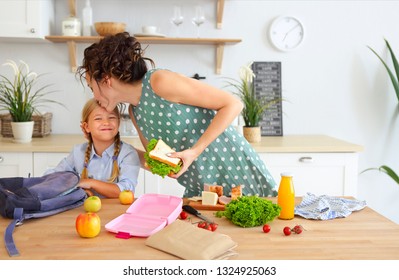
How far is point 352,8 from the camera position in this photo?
13.1 ft

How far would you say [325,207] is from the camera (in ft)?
6.08

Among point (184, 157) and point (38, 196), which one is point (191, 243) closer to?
point (184, 157)

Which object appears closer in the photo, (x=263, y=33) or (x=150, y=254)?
(x=150, y=254)

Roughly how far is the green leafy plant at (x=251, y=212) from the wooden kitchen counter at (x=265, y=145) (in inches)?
64.8

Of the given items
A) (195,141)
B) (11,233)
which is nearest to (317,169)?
(195,141)

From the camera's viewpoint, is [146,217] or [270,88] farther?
[270,88]

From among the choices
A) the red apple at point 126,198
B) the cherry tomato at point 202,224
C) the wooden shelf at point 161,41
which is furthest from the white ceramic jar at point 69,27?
the cherry tomato at point 202,224

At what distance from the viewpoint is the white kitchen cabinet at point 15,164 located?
3334 millimetres

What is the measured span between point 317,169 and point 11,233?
2299 mm

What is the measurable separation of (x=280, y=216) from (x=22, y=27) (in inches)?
96.3

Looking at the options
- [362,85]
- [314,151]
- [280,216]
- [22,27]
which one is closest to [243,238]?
[280,216]

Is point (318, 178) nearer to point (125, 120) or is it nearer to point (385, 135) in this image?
point (385, 135)

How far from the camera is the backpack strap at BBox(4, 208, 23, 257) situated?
1.43 m

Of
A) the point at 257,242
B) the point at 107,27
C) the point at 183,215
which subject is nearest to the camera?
the point at 257,242
